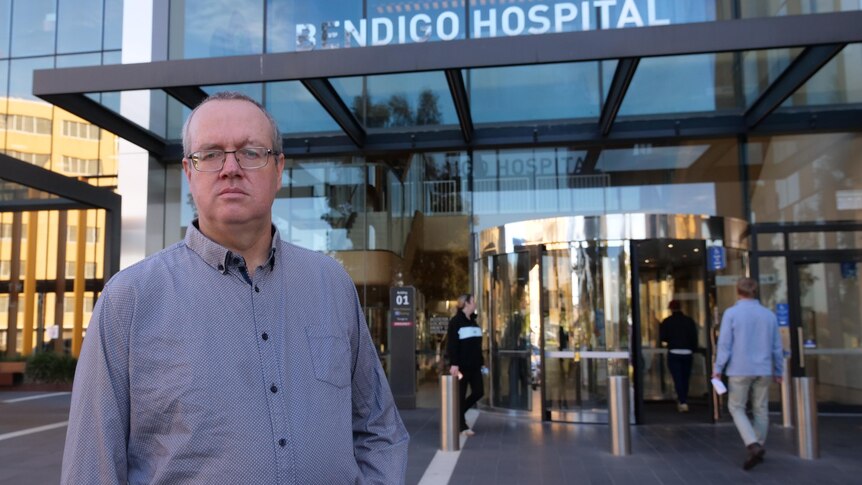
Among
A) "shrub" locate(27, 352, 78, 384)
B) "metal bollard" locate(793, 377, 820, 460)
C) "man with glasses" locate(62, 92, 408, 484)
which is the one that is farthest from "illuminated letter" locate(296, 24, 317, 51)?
"man with glasses" locate(62, 92, 408, 484)

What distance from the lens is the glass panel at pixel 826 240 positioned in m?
11.4

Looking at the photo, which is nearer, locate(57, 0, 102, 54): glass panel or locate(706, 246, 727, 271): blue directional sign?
locate(706, 246, 727, 271): blue directional sign

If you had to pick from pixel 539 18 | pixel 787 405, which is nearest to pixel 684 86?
pixel 539 18

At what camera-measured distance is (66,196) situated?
40.4 ft

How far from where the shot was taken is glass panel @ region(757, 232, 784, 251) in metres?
11.6

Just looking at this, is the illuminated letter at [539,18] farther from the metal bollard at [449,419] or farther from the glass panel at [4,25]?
the glass panel at [4,25]

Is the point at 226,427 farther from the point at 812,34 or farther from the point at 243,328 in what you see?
the point at 812,34

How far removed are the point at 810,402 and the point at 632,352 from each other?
9.35ft

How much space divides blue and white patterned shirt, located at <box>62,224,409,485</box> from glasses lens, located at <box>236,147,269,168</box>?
0.69ft

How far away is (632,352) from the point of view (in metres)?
10.2

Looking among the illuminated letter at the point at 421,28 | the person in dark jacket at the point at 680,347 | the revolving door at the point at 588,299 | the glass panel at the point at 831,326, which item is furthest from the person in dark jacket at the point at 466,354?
the glass panel at the point at 831,326

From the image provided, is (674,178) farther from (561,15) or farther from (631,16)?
(561,15)

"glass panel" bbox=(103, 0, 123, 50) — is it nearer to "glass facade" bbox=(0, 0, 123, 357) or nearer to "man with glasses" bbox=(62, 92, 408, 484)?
"glass facade" bbox=(0, 0, 123, 357)

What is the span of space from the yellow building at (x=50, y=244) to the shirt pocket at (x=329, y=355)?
1504cm
